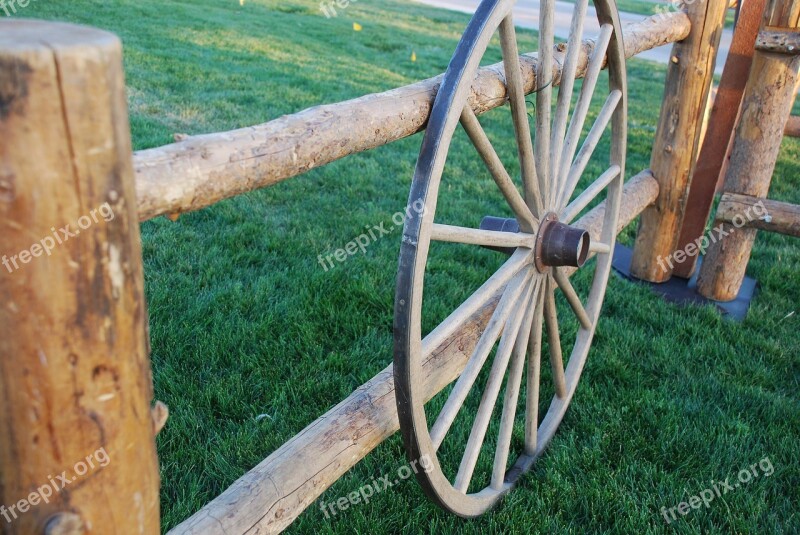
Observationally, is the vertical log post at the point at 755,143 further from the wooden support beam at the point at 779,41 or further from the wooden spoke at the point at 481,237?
the wooden spoke at the point at 481,237

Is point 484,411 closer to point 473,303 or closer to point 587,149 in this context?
point 473,303

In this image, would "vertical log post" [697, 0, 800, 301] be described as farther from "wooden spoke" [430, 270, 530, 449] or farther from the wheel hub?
"wooden spoke" [430, 270, 530, 449]

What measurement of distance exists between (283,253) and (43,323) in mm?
2824

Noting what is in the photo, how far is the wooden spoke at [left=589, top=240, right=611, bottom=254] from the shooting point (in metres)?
2.59

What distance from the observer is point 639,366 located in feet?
10.2

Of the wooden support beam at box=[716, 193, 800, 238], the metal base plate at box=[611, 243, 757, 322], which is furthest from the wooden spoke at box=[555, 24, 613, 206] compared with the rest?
the metal base plate at box=[611, 243, 757, 322]

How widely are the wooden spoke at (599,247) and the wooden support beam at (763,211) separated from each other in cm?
111

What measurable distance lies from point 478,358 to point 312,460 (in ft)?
1.79

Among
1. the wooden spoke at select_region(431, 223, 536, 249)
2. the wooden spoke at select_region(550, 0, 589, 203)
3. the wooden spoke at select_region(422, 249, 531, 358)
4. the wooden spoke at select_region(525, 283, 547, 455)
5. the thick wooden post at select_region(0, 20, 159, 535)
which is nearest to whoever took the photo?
the thick wooden post at select_region(0, 20, 159, 535)

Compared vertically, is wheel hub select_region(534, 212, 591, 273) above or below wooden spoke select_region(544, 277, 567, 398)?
above

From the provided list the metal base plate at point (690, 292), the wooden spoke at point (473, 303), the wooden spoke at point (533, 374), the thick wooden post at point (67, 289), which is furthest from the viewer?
the metal base plate at point (690, 292)

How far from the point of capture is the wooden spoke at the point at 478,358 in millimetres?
1898

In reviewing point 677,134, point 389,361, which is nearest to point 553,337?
point 389,361

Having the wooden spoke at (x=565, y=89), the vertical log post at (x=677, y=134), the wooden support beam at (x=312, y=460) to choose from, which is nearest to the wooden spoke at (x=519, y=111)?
the wooden spoke at (x=565, y=89)
